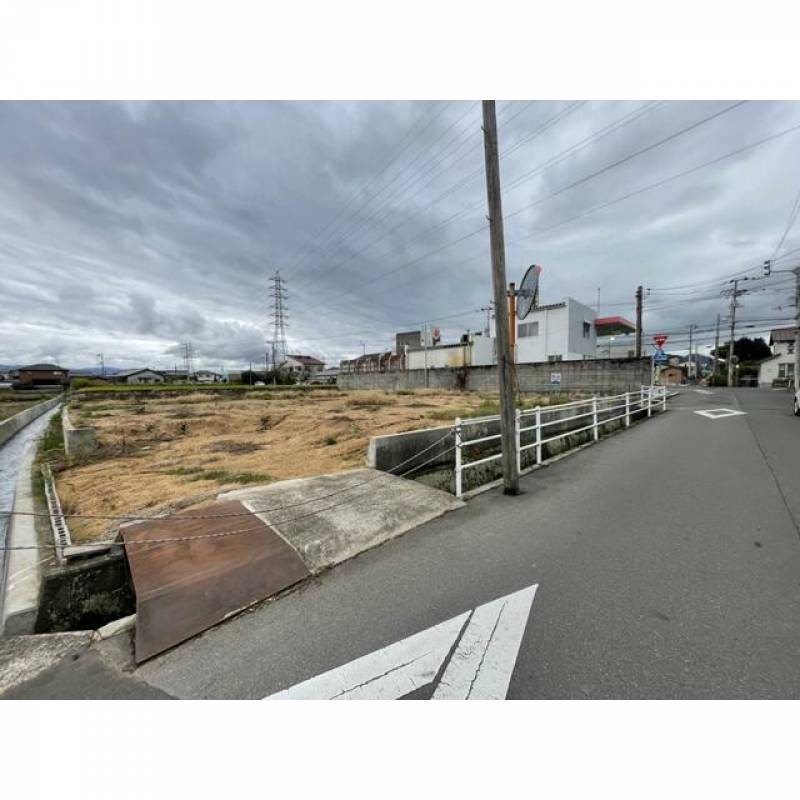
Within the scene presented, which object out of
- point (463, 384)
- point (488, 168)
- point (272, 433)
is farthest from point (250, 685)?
point (463, 384)

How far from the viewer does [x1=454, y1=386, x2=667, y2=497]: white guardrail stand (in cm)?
492

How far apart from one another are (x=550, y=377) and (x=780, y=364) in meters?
34.7

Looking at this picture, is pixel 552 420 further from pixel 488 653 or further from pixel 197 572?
pixel 197 572

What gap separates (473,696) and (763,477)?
623cm

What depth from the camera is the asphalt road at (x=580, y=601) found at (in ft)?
6.45

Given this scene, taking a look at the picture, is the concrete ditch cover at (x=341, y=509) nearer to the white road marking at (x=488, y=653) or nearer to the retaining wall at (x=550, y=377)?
the white road marking at (x=488, y=653)

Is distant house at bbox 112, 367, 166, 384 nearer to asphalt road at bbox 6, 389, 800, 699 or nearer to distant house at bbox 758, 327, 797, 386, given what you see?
asphalt road at bbox 6, 389, 800, 699

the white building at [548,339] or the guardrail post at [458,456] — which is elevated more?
the white building at [548,339]

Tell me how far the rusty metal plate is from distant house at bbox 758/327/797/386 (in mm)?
46337

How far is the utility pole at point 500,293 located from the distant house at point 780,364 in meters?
43.0

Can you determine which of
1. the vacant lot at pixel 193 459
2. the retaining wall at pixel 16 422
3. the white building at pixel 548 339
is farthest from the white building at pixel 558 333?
the retaining wall at pixel 16 422

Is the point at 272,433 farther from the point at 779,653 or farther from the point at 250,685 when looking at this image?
the point at 779,653

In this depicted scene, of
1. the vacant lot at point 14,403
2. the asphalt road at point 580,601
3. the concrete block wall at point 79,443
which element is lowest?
the asphalt road at point 580,601

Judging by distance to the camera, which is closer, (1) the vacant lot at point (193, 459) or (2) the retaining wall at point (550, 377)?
(1) the vacant lot at point (193, 459)
